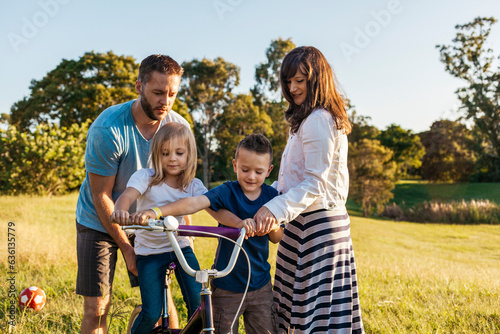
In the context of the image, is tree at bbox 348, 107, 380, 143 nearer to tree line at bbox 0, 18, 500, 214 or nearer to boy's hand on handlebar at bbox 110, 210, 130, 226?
tree line at bbox 0, 18, 500, 214

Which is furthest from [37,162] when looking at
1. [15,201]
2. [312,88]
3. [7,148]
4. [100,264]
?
[312,88]

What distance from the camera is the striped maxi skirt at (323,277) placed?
2.59 m

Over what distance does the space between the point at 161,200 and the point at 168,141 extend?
394 millimetres

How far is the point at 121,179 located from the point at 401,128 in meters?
34.7

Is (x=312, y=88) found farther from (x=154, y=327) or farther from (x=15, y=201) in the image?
(x=15, y=201)

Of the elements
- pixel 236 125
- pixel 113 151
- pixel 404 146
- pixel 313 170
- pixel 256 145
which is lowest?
pixel 313 170

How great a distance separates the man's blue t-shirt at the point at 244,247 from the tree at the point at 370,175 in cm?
2185

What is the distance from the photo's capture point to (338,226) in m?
2.61

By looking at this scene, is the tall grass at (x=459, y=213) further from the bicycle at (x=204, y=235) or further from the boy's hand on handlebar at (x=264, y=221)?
the bicycle at (x=204, y=235)

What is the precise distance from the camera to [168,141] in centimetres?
277

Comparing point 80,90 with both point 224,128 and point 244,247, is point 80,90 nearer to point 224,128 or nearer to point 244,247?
point 224,128

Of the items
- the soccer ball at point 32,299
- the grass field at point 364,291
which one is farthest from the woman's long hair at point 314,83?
the soccer ball at point 32,299

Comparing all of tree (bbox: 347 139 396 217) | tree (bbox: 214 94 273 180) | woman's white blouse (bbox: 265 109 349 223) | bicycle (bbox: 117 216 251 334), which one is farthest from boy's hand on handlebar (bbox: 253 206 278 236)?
tree (bbox: 214 94 273 180)

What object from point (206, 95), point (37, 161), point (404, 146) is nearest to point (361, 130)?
point (404, 146)
